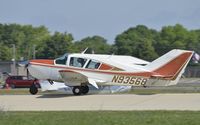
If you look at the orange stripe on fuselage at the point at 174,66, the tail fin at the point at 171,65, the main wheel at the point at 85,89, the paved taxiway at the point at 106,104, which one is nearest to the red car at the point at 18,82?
the main wheel at the point at 85,89

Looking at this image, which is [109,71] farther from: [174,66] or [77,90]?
[174,66]

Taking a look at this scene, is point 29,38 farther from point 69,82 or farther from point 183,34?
point 69,82

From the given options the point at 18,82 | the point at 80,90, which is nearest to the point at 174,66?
the point at 80,90

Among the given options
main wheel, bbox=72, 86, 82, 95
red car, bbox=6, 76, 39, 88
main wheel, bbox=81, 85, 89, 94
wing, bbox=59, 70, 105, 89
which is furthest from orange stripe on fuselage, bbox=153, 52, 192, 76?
red car, bbox=6, 76, 39, 88

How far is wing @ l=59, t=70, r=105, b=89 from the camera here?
28.5 metres

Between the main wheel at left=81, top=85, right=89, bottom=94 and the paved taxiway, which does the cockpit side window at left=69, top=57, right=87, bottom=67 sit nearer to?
the main wheel at left=81, top=85, right=89, bottom=94

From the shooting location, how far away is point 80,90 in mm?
29062

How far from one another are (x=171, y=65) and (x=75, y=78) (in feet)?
15.8

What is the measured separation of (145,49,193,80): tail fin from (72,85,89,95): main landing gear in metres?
3.30

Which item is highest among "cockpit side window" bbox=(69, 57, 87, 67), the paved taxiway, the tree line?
"cockpit side window" bbox=(69, 57, 87, 67)

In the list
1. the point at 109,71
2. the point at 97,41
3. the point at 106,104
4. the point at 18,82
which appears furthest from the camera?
the point at 97,41

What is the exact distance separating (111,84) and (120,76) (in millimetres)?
956

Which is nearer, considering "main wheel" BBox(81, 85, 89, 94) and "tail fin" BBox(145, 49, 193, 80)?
"tail fin" BBox(145, 49, 193, 80)
